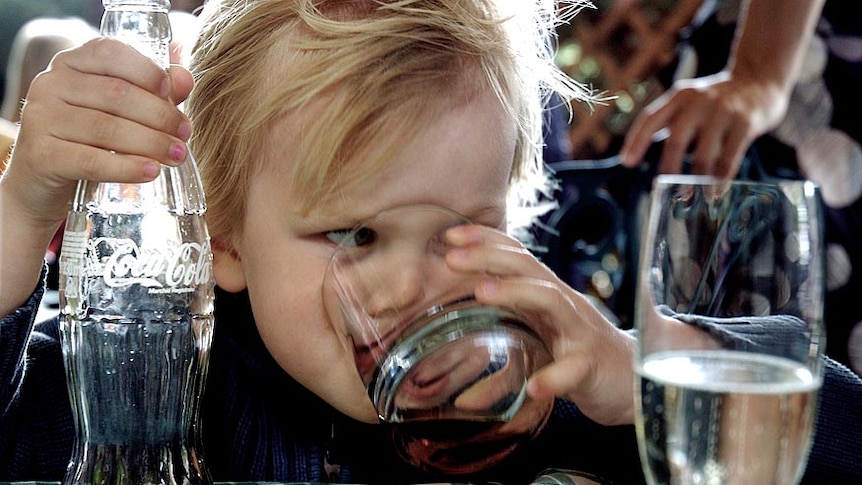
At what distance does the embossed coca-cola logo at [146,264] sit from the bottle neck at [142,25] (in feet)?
0.39

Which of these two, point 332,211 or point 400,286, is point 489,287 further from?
point 332,211

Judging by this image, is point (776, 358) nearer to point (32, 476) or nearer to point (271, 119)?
point (271, 119)

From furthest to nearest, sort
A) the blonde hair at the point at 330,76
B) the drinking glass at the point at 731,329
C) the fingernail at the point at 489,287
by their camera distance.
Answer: the blonde hair at the point at 330,76
the fingernail at the point at 489,287
the drinking glass at the point at 731,329

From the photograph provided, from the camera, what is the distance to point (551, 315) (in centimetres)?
61

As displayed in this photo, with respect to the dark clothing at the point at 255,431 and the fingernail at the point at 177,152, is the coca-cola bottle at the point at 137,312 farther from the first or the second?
the dark clothing at the point at 255,431

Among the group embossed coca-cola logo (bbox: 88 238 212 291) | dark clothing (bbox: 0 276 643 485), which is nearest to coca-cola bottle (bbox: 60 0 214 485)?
embossed coca-cola logo (bbox: 88 238 212 291)

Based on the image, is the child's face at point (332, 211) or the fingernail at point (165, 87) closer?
the fingernail at point (165, 87)

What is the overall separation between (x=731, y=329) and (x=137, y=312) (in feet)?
1.18

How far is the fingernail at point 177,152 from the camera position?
605 millimetres

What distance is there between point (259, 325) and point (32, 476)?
0.75ft

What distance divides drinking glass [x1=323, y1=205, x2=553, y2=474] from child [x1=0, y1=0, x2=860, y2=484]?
0.04 m

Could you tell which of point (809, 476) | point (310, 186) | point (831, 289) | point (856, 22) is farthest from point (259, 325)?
point (856, 22)

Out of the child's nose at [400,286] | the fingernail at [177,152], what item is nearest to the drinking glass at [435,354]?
the child's nose at [400,286]

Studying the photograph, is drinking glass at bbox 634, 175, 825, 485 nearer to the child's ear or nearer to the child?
the child
